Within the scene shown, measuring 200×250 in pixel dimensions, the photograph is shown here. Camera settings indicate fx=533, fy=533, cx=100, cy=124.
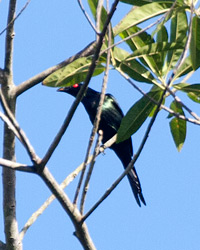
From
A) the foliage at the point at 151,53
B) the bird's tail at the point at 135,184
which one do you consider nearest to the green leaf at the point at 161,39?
the foliage at the point at 151,53

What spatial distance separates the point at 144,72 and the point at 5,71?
3.12 feet

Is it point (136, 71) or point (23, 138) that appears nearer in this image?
point (23, 138)

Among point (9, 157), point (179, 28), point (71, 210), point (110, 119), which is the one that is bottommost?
point (71, 210)

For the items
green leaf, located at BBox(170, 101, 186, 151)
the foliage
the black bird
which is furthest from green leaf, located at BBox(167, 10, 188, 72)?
the black bird

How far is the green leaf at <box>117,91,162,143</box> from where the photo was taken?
3107mm

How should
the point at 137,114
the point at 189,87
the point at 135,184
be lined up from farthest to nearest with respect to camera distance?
the point at 135,184 → the point at 137,114 → the point at 189,87

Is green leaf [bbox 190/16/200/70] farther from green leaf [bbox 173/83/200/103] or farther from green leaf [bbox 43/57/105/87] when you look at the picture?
green leaf [bbox 43/57/105/87]

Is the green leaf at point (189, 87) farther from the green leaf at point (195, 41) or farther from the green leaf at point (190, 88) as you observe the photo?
the green leaf at point (195, 41)

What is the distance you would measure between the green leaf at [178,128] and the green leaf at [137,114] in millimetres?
274

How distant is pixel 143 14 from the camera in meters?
2.73

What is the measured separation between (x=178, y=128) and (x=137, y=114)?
0.40 m

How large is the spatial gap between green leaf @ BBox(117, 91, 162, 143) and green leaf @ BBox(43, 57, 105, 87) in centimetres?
30

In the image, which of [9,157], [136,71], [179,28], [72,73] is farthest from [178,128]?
[9,157]

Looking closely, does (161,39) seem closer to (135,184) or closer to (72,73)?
(72,73)
